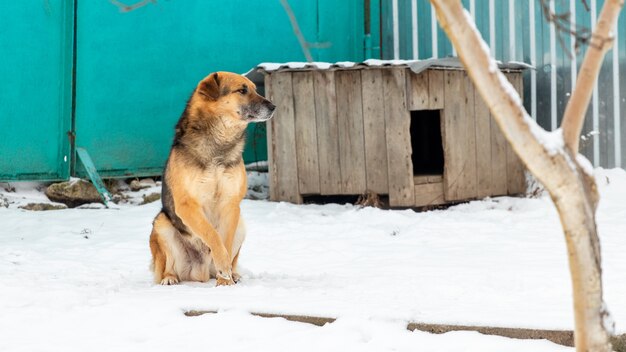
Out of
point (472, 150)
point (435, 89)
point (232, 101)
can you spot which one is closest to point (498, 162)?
point (472, 150)

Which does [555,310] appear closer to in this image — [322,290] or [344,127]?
[322,290]

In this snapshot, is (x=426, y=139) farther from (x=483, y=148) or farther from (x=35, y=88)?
(x=35, y=88)

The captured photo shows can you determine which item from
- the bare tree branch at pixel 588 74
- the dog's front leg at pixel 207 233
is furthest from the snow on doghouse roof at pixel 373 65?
the bare tree branch at pixel 588 74

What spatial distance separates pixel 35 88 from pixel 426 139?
447 centimetres

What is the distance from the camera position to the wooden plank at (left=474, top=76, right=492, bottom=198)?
8.60 metres

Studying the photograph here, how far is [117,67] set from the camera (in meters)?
8.84

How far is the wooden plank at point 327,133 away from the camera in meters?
8.37

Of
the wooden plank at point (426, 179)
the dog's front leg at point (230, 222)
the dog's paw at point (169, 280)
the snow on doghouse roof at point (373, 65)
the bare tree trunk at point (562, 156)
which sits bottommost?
the dog's paw at point (169, 280)

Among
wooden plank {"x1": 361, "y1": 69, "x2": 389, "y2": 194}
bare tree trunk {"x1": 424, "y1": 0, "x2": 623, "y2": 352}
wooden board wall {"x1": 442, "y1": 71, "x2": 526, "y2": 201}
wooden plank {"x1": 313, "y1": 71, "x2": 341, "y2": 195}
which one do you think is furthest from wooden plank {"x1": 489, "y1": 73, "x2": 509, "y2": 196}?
bare tree trunk {"x1": 424, "y1": 0, "x2": 623, "y2": 352}

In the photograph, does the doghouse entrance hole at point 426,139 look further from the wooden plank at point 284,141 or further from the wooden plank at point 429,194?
the wooden plank at point 284,141

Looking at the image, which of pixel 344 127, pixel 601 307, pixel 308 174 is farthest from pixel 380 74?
pixel 601 307

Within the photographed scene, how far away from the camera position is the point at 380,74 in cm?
819

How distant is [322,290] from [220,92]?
1.33 m

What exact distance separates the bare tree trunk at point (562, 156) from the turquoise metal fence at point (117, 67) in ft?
22.1
